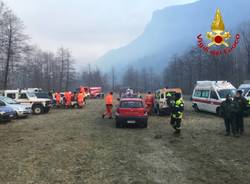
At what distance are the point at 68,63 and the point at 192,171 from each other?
68.1 meters

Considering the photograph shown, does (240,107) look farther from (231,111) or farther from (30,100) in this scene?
(30,100)

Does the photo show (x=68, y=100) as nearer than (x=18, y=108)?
No

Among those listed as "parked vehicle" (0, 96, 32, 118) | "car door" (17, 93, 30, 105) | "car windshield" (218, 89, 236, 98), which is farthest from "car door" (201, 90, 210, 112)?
"car door" (17, 93, 30, 105)

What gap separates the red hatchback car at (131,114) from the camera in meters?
16.2

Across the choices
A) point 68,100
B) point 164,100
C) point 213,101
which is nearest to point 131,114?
point 164,100

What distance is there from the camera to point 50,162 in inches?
357

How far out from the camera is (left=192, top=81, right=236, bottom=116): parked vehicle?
21.8 metres

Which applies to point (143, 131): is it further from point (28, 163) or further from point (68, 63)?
point (68, 63)

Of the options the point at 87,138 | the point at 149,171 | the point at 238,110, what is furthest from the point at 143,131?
the point at 149,171

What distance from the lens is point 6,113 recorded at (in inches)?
779

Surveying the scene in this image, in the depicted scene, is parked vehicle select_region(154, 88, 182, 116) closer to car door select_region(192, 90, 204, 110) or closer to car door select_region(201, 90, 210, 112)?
car door select_region(201, 90, 210, 112)

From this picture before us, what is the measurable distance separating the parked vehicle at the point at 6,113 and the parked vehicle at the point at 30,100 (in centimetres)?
453

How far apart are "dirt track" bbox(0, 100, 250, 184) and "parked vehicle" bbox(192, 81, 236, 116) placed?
22.1 ft

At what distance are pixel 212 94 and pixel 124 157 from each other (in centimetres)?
1461
